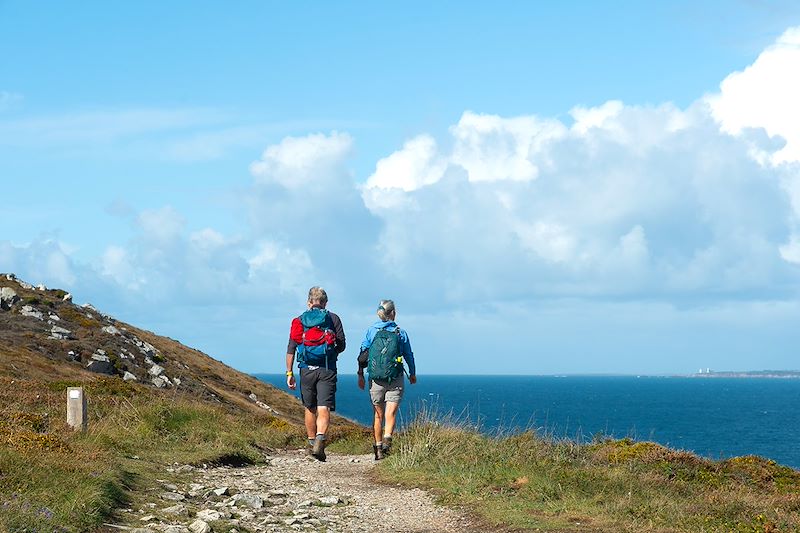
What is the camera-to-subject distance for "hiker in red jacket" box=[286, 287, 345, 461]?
12953 millimetres

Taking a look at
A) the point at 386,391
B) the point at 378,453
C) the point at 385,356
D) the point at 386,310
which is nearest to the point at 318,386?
the point at 386,391

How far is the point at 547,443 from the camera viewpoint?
1354 centimetres

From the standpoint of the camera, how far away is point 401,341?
1297cm

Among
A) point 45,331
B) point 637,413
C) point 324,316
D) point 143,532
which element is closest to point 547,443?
point 324,316

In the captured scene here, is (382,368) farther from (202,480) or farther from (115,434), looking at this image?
(115,434)

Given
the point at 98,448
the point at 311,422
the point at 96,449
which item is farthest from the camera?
the point at 311,422

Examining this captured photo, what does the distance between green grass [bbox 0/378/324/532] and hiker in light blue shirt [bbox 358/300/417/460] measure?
2.07 m

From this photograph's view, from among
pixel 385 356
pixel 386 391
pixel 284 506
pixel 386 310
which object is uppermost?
pixel 386 310

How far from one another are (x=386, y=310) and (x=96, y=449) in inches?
180

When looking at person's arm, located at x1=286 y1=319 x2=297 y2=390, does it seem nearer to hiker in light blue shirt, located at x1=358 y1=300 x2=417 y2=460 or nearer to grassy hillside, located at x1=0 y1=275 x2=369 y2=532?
hiker in light blue shirt, located at x1=358 y1=300 x2=417 y2=460

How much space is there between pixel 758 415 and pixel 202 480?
113574mm

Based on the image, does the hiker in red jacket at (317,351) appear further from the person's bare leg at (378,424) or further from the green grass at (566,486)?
the green grass at (566,486)

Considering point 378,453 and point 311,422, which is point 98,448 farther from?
point 378,453

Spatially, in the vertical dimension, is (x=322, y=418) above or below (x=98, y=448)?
above
